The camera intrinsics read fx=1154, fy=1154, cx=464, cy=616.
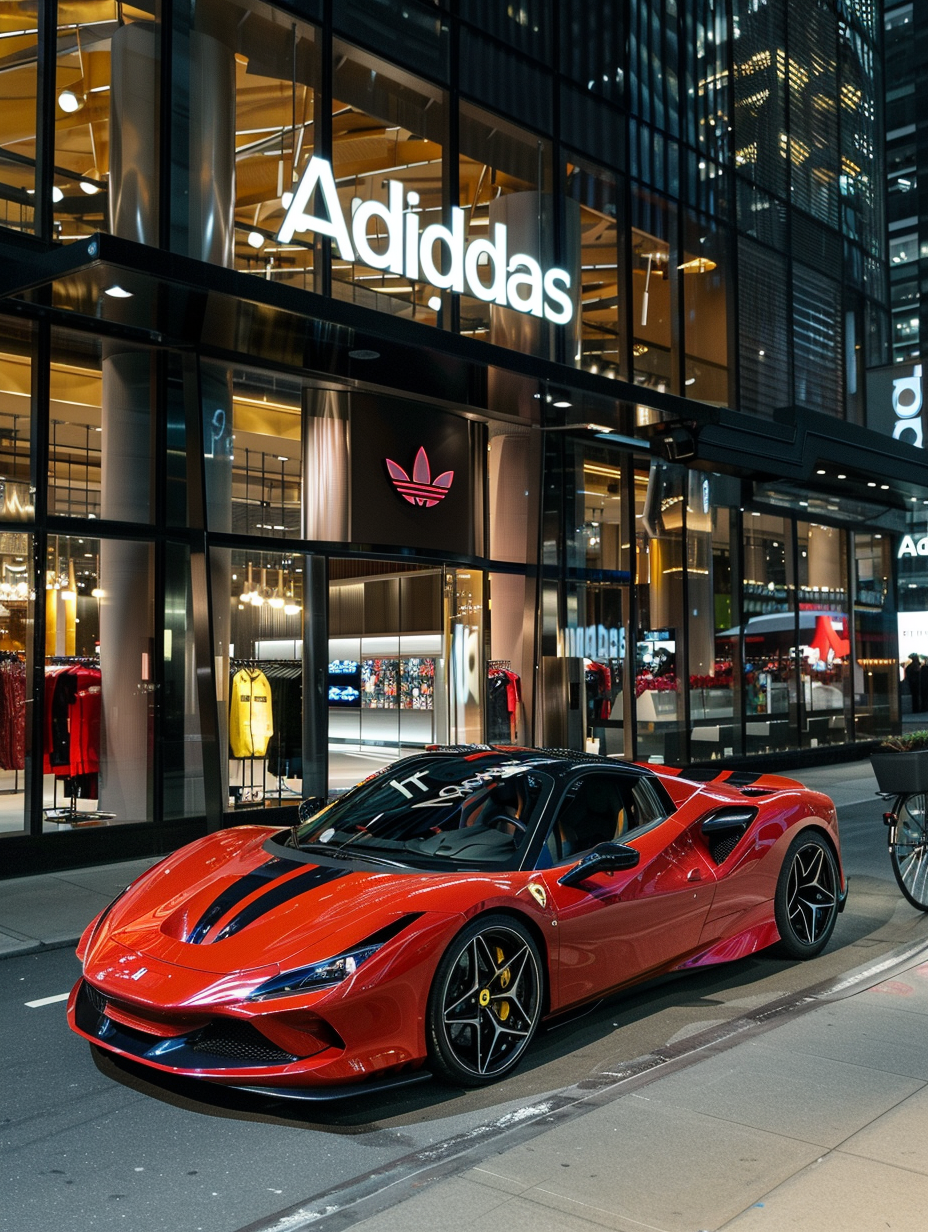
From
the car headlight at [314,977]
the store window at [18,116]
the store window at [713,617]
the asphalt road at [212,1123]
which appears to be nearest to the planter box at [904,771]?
the asphalt road at [212,1123]

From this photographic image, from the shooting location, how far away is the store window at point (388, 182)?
508 inches

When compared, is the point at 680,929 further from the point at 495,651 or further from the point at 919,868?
the point at 495,651

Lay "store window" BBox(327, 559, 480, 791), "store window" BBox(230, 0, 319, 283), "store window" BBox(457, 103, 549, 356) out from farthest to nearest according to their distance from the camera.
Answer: "store window" BBox(327, 559, 480, 791) < "store window" BBox(457, 103, 549, 356) < "store window" BBox(230, 0, 319, 283)

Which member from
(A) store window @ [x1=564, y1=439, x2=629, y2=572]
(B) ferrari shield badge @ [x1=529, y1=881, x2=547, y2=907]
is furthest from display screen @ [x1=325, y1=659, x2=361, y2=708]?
(B) ferrari shield badge @ [x1=529, y1=881, x2=547, y2=907]

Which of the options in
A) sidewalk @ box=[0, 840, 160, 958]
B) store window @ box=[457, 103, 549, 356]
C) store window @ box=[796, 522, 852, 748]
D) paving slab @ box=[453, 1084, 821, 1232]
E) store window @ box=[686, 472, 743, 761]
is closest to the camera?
paving slab @ box=[453, 1084, 821, 1232]

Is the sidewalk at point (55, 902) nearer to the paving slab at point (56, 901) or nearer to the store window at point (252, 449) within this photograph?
the paving slab at point (56, 901)

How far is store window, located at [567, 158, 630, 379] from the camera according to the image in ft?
53.0

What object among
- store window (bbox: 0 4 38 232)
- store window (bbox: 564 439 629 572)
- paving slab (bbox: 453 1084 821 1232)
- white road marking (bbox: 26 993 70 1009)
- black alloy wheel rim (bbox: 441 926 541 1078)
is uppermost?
store window (bbox: 0 4 38 232)

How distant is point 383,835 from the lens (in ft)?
18.1

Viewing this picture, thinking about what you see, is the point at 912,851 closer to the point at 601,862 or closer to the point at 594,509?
the point at 601,862

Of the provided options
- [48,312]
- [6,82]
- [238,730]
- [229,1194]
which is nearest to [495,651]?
[238,730]

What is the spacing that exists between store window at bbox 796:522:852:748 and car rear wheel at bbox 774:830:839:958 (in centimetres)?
1361

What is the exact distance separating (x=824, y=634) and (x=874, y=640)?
238cm

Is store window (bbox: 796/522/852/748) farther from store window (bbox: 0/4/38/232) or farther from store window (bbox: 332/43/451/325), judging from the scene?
store window (bbox: 0/4/38/232)
